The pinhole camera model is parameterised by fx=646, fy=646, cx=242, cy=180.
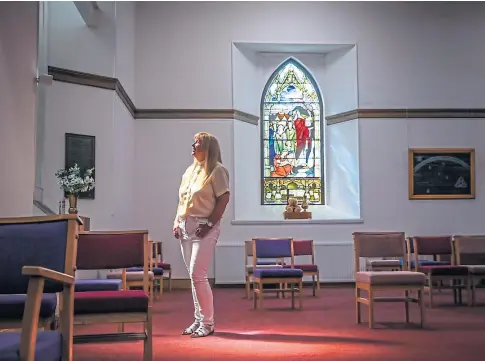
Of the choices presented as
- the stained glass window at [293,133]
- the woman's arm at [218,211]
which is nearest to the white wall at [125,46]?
the stained glass window at [293,133]

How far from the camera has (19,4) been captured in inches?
226

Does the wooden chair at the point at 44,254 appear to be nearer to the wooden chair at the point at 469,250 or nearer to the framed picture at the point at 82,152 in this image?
the wooden chair at the point at 469,250

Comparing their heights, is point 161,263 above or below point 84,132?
below

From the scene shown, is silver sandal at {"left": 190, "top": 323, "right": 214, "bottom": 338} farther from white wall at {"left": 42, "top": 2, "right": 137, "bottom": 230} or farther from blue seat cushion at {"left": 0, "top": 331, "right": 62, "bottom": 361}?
white wall at {"left": 42, "top": 2, "right": 137, "bottom": 230}

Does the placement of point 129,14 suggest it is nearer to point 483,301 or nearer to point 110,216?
point 110,216

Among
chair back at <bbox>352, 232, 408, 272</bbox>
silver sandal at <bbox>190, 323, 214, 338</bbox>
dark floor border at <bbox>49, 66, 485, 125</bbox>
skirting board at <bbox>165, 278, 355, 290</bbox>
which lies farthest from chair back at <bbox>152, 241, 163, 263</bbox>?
silver sandal at <bbox>190, 323, 214, 338</bbox>

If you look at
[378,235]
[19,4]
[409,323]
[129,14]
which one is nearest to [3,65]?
[19,4]

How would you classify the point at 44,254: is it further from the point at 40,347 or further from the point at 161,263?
the point at 161,263

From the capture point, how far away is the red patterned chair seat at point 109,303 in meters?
3.38

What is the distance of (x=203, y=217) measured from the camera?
4.59m

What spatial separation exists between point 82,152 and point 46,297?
615cm

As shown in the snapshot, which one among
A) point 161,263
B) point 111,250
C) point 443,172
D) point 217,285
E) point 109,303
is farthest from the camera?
point 443,172

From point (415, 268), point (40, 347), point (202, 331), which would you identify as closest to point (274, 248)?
point (415, 268)

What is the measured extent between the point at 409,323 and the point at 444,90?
21.9ft
